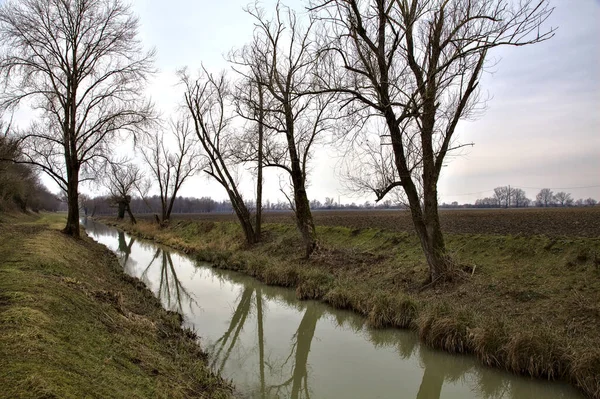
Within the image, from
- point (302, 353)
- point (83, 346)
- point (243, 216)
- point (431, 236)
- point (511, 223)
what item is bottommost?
point (302, 353)

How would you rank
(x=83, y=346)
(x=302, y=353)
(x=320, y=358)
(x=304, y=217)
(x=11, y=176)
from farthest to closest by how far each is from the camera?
(x=11, y=176) → (x=304, y=217) → (x=302, y=353) → (x=320, y=358) → (x=83, y=346)

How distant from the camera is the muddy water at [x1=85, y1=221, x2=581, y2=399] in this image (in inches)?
229

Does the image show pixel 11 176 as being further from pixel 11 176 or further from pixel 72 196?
pixel 72 196

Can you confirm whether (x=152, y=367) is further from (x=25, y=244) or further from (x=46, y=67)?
(x=46, y=67)

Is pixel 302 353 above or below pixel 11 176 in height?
below

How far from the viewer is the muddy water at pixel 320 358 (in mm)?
5828

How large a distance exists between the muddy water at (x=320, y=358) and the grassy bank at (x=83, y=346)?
870 millimetres

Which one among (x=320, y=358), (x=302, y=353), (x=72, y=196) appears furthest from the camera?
(x=72, y=196)

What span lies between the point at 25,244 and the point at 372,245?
1160cm

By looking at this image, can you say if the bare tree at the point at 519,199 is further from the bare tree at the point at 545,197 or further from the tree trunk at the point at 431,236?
the tree trunk at the point at 431,236

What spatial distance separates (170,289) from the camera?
1317 cm

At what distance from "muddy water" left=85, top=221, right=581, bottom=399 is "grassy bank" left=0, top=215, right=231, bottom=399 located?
0.87 meters

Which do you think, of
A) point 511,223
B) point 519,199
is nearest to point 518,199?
point 519,199

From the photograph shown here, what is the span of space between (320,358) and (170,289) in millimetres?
7730
